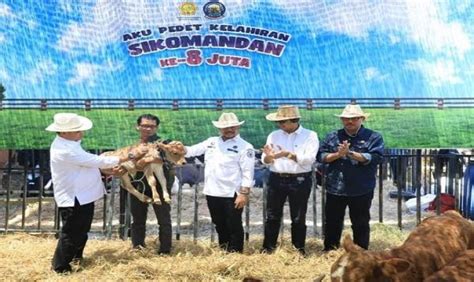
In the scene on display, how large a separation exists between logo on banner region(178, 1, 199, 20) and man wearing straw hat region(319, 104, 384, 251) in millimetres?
2940

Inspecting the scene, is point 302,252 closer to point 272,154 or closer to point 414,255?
point 272,154

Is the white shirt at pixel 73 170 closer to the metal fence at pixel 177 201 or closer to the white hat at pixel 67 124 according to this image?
the white hat at pixel 67 124

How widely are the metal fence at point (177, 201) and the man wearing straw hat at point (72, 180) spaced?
1.88 m

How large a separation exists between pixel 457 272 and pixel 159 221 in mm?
3751

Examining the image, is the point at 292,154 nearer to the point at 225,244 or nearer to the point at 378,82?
the point at 225,244

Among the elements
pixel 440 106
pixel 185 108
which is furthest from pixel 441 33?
pixel 185 108

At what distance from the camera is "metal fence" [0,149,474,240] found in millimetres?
8172

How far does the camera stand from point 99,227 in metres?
8.88

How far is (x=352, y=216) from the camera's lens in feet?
22.6

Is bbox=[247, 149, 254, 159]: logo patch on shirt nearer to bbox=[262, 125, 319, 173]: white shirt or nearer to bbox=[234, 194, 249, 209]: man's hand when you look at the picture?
bbox=[262, 125, 319, 173]: white shirt

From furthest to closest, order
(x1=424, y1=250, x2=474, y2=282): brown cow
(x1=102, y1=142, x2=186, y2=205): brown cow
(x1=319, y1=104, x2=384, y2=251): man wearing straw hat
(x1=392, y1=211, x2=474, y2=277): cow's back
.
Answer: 1. (x1=319, y1=104, x2=384, y2=251): man wearing straw hat
2. (x1=102, y1=142, x2=186, y2=205): brown cow
3. (x1=392, y1=211, x2=474, y2=277): cow's back
4. (x1=424, y1=250, x2=474, y2=282): brown cow

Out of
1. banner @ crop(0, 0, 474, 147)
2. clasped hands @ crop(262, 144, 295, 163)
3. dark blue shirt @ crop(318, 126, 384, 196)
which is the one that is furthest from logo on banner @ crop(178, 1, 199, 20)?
dark blue shirt @ crop(318, 126, 384, 196)

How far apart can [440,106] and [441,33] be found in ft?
3.57

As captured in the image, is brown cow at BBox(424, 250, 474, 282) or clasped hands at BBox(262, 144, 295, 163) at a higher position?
clasped hands at BBox(262, 144, 295, 163)
